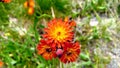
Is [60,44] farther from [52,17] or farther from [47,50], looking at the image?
[52,17]

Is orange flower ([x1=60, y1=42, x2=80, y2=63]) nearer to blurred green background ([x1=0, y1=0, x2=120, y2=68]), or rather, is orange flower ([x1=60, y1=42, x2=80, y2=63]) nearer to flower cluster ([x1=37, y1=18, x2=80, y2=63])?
flower cluster ([x1=37, y1=18, x2=80, y2=63])

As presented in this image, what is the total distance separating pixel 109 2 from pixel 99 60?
0.56 meters

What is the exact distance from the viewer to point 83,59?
2.34 metres

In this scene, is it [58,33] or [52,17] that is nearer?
[58,33]

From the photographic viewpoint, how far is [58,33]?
5.74 feet

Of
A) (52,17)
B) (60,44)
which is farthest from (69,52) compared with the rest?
(52,17)

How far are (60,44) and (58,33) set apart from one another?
0.19ft

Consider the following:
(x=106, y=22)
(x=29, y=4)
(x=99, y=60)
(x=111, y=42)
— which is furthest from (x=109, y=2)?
(x=29, y=4)

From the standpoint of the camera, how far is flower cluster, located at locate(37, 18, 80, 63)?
1.73 metres

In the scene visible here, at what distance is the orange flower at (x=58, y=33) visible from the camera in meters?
1.74

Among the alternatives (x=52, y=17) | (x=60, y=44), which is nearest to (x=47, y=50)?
(x=60, y=44)

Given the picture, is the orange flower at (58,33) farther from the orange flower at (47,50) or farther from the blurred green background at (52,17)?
the blurred green background at (52,17)

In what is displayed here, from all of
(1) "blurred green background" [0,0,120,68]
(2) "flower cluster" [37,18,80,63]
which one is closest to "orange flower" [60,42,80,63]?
(2) "flower cluster" [37,18,80,63]

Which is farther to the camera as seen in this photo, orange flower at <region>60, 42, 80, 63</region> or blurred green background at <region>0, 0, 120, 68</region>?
blurred green background at <region>0, 0, 120, 68</region>
